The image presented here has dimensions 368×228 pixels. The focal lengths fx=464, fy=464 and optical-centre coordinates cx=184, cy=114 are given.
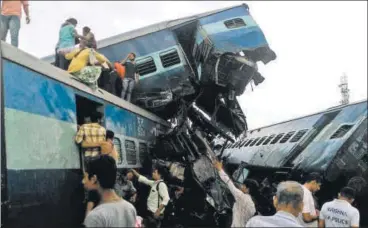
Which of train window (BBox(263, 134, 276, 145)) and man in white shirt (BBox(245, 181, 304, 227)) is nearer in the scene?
man in white shirt (BBox(245, 181, 304, 227))

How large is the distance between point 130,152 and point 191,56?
4556 mm

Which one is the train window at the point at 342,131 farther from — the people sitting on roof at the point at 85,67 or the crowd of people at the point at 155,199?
the people sitting on roof at the point at 85,67

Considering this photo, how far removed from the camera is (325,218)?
5082 mm

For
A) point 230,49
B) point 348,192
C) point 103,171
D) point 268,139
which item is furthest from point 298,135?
point 103,171

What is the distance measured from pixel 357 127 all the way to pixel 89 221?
756 centimetres

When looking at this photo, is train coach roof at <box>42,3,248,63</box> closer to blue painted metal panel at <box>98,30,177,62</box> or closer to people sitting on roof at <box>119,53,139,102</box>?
blue painted metal panel at <box>98,30,177,62</box>

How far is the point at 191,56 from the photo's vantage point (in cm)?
1220

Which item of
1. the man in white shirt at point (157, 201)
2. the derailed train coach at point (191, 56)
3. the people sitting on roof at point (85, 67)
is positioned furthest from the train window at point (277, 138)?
the people sitting on roof at point (85, 67)

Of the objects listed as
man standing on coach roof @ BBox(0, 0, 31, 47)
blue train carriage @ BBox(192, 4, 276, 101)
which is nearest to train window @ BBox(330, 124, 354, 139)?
blue train carriage @ BBox(192, 4, 276, 101)

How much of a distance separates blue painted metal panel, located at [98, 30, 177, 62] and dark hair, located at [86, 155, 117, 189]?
29.5ft

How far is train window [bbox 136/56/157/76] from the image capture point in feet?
38.6

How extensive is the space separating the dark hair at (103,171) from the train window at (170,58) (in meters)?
8.89

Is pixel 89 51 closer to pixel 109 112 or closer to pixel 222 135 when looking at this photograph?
pixel 109 112

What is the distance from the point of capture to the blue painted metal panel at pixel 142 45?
38.4 ft
